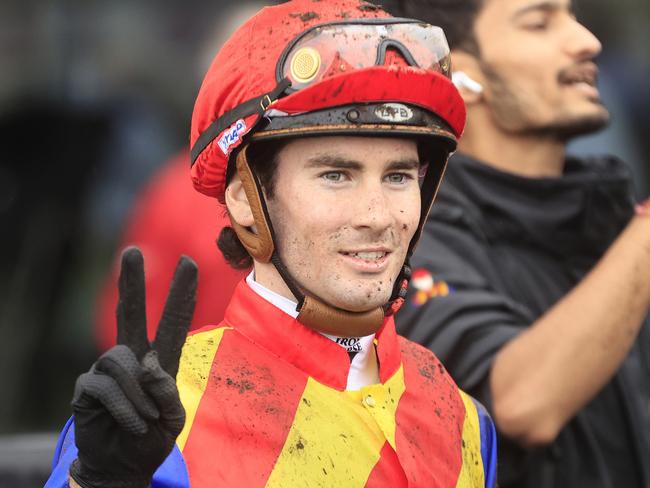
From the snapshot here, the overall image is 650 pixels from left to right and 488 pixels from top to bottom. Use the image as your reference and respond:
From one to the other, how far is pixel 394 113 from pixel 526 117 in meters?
1.45

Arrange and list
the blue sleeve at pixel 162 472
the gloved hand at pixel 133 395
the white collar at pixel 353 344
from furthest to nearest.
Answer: the white collar at pixel 353 344 → the blue sleeve at pixel 162 472 → the gloved hand at pixel 133 395

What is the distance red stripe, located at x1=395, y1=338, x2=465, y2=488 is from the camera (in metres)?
3.08

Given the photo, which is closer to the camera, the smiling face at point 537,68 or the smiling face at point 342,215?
the smiling face at point 342,215

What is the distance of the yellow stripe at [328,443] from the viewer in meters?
2.91

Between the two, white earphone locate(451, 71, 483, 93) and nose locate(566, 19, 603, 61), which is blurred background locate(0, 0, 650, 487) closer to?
nose locate(566, 19, 603, 61)

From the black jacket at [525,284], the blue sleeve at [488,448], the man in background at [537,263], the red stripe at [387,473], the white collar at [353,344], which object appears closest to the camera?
the red stripe at [387,473]

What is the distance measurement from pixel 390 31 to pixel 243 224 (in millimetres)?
522

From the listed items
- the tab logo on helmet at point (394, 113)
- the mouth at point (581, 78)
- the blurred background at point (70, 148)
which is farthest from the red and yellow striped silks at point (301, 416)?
the blurred background at point (70, 148)

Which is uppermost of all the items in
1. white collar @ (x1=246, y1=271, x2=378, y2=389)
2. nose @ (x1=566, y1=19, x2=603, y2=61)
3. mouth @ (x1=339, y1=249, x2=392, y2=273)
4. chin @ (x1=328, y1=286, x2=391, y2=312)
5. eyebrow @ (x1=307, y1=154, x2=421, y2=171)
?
eyebrow @ (x1=307, y1=154, x2=421, y2=171)

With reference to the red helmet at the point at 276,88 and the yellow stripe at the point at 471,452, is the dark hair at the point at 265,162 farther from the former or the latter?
the yellow stripe at the point at 471,452

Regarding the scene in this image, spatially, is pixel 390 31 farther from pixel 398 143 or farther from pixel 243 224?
pixel 243 224

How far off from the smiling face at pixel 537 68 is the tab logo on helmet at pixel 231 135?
1.52 meters

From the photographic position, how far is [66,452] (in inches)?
112

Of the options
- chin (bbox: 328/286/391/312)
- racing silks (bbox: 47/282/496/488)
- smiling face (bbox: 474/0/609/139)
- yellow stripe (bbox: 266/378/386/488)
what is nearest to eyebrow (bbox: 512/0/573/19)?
smiling face (bbox: 474/0/609/139)
